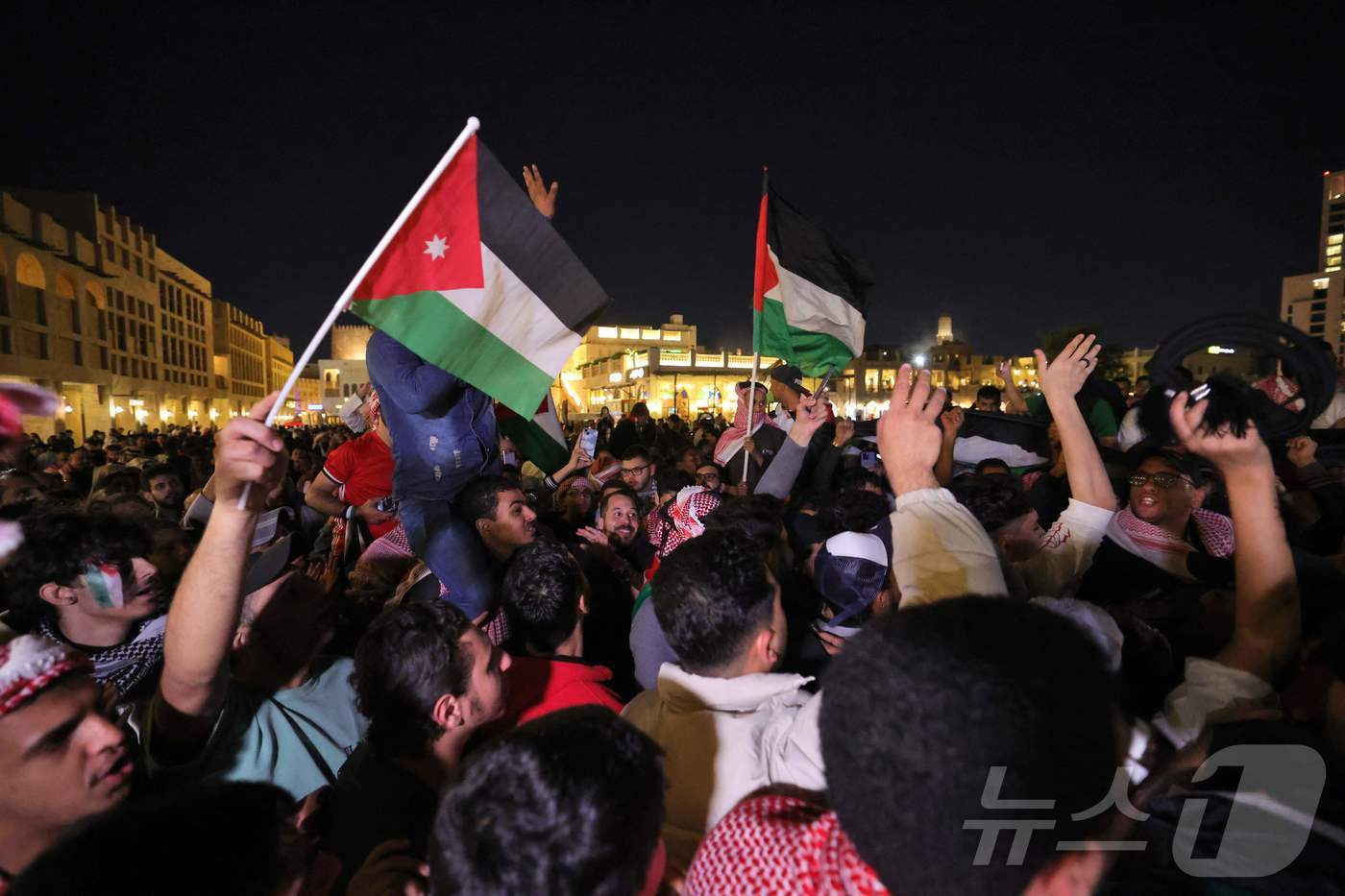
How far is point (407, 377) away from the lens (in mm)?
3492

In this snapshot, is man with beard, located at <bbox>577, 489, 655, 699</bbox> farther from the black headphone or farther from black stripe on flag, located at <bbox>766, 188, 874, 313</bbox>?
the black headphone

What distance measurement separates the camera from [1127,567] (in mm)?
3643

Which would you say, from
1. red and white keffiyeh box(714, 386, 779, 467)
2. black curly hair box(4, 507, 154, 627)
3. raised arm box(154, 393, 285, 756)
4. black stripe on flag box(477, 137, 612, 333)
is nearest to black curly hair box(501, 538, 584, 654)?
black stripe on flag box(477, 137, 612, 333)

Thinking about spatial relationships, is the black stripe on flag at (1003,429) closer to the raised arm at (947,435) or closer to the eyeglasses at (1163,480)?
the raised arm at (947,435)

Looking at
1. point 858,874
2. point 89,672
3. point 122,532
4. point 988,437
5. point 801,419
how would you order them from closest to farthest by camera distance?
point 858,874
point 89,672
point 122,532
point 801,419
point 988,437

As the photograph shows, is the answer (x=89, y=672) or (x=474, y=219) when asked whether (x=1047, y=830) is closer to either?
(x=89, y=672)

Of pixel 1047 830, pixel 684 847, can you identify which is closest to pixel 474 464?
pixel 684 847

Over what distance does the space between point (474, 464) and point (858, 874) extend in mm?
3306

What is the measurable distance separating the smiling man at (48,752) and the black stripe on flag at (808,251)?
17.8 ft

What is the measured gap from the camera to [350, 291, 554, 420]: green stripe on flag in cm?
290

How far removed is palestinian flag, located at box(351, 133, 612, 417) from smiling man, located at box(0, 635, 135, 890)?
5.16ft

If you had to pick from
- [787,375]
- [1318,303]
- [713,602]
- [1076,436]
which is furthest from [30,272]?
[1318,303]

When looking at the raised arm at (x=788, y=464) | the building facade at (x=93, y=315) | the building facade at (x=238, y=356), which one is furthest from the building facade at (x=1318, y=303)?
the building facade at (x=238, y=356)

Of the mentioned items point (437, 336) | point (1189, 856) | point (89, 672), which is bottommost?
point (1189, 856)
